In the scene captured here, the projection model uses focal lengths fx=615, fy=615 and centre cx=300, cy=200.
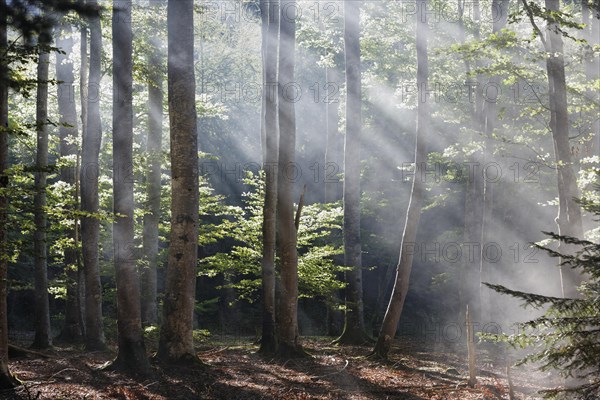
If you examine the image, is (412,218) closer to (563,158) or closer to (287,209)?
(287,209)

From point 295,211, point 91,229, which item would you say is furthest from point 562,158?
point 91,229

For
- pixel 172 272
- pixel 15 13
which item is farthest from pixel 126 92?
pixel 15 13

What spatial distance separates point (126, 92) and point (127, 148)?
1060 millimetres

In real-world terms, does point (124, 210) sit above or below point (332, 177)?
below

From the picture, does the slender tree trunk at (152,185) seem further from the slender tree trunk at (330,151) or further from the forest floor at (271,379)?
the slender tree trunk at (330,151)

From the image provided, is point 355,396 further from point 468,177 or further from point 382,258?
point 382,258

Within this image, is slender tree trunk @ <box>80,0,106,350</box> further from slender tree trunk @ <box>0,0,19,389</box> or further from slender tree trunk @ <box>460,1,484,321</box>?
slender tree trunk @ <box>460,1,484,321</box>

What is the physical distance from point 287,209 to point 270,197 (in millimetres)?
683

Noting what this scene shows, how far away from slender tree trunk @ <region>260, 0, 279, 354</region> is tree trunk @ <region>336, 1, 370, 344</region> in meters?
3.90

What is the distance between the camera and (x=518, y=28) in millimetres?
27875

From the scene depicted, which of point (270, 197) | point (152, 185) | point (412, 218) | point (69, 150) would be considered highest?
point (69, 150)

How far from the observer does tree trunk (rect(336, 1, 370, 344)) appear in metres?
17.7

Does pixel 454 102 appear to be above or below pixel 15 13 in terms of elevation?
above

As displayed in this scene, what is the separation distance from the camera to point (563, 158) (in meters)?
10.9
